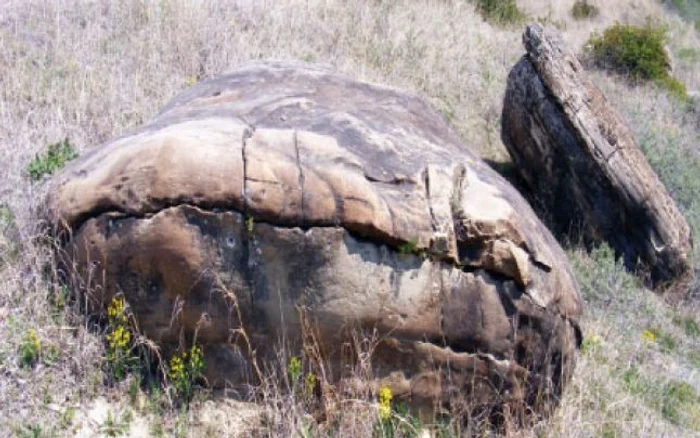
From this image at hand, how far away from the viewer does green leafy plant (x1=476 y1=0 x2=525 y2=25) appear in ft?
42.4

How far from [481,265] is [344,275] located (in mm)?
735

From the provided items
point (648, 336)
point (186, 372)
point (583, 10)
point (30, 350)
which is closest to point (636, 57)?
point (583, 10)

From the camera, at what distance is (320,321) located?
12.4 feet

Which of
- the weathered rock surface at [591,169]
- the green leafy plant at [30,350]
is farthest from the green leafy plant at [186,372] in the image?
the weathered rock surface at [591,169]

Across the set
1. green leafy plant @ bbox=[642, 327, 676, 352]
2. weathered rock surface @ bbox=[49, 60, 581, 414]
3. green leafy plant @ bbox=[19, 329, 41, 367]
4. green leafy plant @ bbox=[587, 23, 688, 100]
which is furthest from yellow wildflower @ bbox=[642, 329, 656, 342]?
green leafy plant @ bbox=[587, 23, 688, 100]

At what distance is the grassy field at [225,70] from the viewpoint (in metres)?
3.81

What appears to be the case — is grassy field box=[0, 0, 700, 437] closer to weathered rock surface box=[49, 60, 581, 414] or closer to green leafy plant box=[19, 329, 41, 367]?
green leafy plant box=[19, 329, 41, 367]

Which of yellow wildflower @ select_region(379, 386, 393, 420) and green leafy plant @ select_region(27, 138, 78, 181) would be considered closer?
yellow wildflower @ select_region(379, 386, 393, 420)

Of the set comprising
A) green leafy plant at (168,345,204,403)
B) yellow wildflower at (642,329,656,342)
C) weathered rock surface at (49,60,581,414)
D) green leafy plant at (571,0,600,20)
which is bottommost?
yellow wildflower at (642,329,656,342)

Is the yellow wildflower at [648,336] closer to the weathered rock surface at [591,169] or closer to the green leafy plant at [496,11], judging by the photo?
the weathered rock surface at [591,169]

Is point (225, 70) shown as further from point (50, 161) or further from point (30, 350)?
point (30, 350)

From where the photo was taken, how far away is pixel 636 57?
12180 millimetres

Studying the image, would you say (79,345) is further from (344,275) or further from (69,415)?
(344,275)

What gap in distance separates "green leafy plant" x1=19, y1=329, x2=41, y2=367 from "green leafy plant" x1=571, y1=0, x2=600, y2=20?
14666mm
